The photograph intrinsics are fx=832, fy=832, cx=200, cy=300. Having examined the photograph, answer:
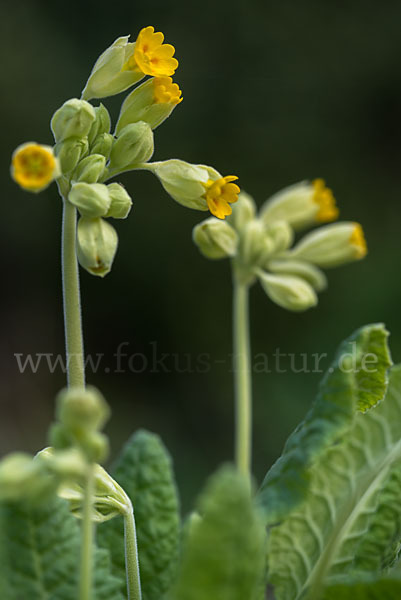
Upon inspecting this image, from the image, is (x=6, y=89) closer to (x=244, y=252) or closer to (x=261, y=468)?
(x=261, y=468)

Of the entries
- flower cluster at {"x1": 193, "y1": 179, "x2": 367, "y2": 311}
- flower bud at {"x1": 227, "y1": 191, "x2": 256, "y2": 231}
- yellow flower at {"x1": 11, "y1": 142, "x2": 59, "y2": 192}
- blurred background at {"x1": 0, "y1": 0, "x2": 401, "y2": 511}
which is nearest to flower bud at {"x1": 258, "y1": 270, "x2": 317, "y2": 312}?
flower cluster at {"x1": 193, "y1": 179, "x2": 367, "y2": 311}

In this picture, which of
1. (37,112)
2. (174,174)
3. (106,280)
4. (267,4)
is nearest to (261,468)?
(106,280)

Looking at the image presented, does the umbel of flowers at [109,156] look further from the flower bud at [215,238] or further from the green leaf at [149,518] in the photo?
the green leaf at [149,518]

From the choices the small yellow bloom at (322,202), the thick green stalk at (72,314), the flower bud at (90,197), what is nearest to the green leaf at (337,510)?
the thick green stalk at (72,314)

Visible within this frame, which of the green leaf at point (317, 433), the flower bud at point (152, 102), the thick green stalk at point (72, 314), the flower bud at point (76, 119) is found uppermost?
the flower bud at point (152, 102)

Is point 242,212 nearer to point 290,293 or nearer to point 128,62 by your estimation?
point 290,293

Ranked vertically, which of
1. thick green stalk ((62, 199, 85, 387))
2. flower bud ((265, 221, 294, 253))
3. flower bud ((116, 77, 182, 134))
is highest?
flower bud ((116, 77, 182, 134))

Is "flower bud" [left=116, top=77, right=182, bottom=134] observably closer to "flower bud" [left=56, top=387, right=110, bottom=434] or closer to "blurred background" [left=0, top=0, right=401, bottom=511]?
"flower bud" [left=56, top=387, right=110, bottom=434]

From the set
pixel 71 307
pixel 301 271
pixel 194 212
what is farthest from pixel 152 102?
pixel 194 212
